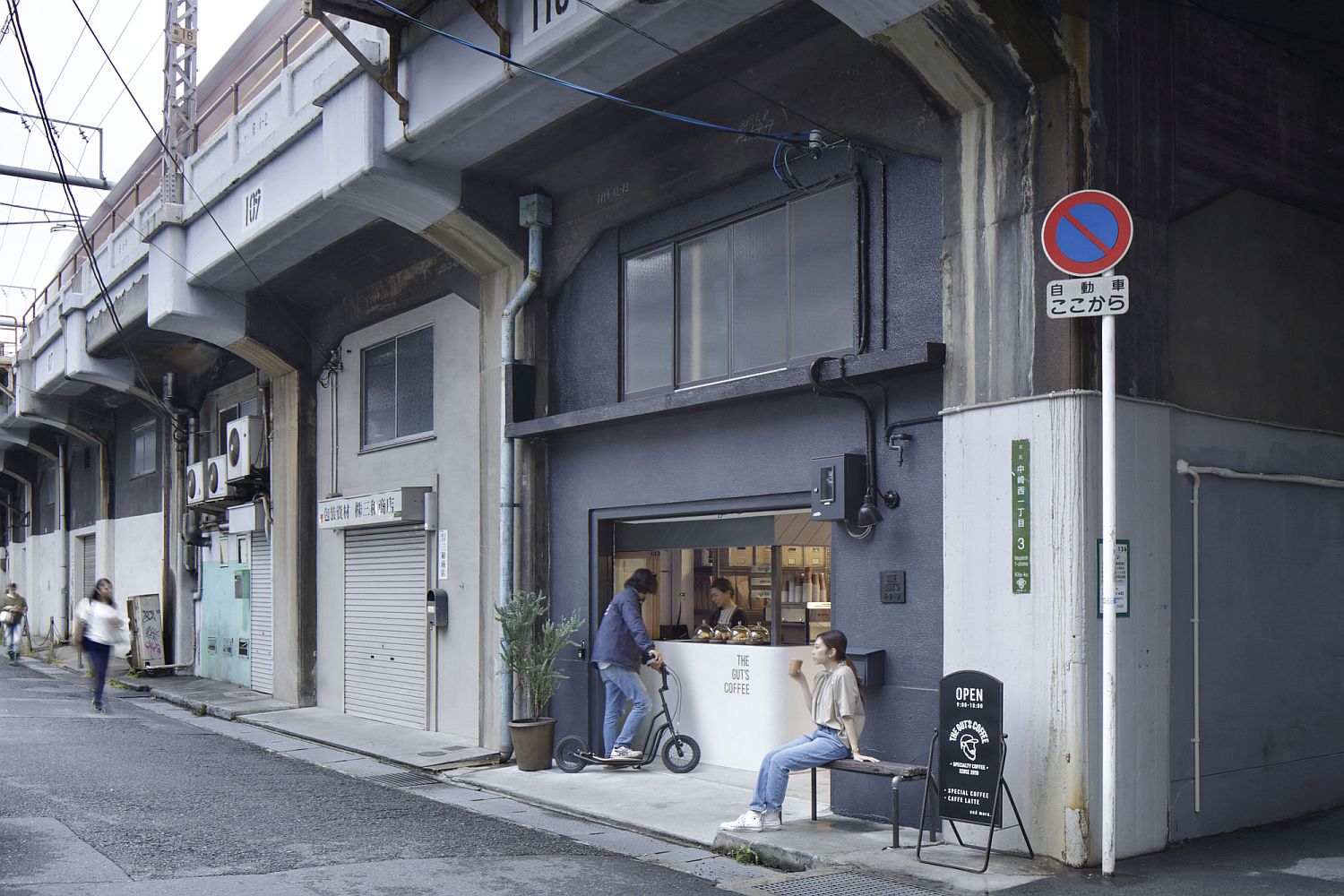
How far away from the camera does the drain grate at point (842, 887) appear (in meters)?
7.23

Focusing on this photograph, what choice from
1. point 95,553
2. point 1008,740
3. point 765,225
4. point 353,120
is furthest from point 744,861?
point 95,553

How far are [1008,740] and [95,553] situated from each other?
90.4 ft

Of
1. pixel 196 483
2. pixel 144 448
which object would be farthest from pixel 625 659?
pixel 144 448

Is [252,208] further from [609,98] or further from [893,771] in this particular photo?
[893,771]

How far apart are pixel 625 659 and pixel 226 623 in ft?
41.6

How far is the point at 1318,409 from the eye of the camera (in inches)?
389

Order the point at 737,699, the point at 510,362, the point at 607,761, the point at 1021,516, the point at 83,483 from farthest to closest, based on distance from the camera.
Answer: the point at 83,483, the point at 510,362, the point at 607,761, the point at 737,699, the point at 1021,516

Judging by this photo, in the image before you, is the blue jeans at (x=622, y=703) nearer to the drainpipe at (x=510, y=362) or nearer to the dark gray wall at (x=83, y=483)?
the drainpipe at (x=510, y=362)

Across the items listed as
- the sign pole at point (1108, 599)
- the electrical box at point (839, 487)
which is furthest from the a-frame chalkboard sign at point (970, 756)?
the electrical box at point (839, 487)

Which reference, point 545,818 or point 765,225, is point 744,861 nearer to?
point 545,818

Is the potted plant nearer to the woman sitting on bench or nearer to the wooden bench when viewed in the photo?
the woman sitting on bench

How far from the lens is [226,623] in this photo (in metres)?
22.1

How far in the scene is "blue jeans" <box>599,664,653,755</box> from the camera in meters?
11.8

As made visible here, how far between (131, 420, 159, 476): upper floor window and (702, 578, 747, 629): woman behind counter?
60.0 feet
